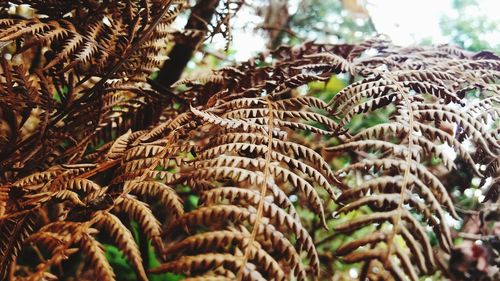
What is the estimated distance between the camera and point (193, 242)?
513 millimetres

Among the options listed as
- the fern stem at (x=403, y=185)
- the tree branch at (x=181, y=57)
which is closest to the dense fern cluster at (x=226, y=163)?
the fern stem at (x=403, y=185)

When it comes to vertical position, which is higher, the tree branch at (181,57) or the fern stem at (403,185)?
the tree branch at (181,57)

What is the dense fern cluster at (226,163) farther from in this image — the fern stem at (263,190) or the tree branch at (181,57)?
the tree branch at (181,57)

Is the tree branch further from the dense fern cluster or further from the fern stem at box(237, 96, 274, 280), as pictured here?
the fern stem at box(237, 96, 274, 280)

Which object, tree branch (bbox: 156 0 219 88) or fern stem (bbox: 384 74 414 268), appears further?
tree branch (bbox: 156 0 219 88)

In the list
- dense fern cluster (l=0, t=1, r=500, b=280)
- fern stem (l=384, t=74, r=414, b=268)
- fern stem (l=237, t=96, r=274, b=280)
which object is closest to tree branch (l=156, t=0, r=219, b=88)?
dense fern cluster (l=0, t=1, r=500, b=280)

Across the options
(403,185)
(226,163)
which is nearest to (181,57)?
(226,163)

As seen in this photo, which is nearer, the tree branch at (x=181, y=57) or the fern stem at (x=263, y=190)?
the fern stem at (x=263, y=190)

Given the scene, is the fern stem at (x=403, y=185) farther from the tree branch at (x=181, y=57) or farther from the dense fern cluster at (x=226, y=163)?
the tree branch at (x=181, y=57)

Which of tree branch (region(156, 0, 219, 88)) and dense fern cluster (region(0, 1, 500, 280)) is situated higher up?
tree branch (region(156, 0, 219, 88))

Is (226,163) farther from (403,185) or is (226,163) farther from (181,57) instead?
(181,57)

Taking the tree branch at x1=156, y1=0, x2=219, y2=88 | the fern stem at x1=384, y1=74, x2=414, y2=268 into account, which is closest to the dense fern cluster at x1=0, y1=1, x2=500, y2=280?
the fern stem at x1=384, y1=74, x2=414, y2=268

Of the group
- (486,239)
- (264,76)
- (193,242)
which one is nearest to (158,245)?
(193,242)

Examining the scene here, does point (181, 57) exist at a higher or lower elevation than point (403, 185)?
higher
